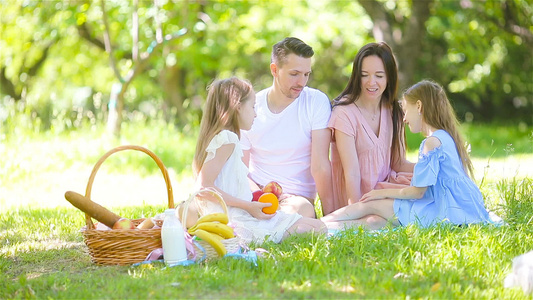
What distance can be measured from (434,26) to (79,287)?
12.4 metres

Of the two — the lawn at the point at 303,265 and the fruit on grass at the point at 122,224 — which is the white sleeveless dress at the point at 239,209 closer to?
the lawn at the point at 303,265

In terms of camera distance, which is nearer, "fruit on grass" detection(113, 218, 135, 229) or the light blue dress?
"fruit on grass" detection(113, 218, 135, 229)

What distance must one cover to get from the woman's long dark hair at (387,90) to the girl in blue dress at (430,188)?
352mm

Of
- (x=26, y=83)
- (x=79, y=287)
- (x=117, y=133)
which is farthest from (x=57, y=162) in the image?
(x=26, y=83)

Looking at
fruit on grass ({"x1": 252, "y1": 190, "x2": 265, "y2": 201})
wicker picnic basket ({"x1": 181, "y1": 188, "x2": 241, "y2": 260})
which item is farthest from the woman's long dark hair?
wicker picnic basket ({"x1": 181, "y1": 188, "x2": 241, "y2": 260})

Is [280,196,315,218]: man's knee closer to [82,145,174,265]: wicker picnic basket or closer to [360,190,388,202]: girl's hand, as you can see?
[360,190,388,202]: girl's hand

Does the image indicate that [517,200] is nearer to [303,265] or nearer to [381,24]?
[303,265]

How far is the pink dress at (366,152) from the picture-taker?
16.3ft

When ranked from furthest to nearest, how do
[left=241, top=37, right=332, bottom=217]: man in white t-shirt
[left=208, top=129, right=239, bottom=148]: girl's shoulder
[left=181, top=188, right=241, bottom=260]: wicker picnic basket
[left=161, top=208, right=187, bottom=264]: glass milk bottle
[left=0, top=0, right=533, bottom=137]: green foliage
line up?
[left=0, top=0, right=533, bottom=137]: green foliage → [left=241, top=37, right=332, bottom=217]: man in white t-shirt → [left=208, top=129, right=239, bottom=148]: girl's shoulder → [left=181, top=188, right=241, bottom=260]: wicker picnic basket → [left=161, top=208, right=187, bottom=264]: glass milk bottle

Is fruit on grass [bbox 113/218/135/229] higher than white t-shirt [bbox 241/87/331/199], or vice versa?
white t-shirt [bbox 241/87/331/199]

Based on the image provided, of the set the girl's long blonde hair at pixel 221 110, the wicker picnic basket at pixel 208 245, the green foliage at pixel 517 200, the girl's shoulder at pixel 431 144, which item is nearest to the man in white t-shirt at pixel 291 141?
the girl's long blonde hair at pixel 221 110

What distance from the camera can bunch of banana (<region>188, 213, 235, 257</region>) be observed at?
3732mm

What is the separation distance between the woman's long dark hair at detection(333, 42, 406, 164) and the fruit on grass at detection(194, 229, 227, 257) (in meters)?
1.81

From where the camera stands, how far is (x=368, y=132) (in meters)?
5.02
